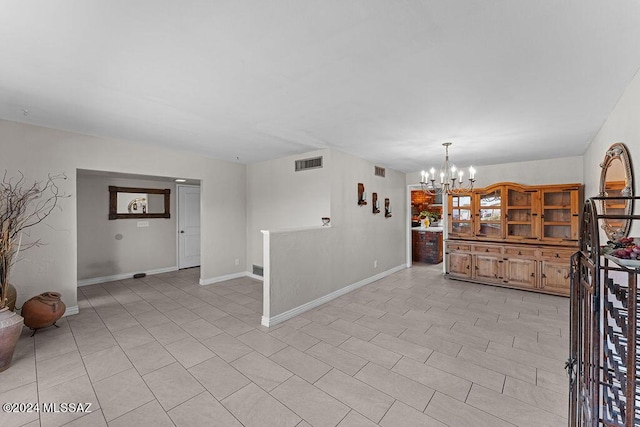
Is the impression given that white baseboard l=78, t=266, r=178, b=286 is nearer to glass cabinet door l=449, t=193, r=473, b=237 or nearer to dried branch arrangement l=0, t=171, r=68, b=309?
dried branch arrangement l=0, t=171, r=68, b=309

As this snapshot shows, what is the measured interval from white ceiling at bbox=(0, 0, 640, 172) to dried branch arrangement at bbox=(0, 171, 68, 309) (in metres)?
0.74

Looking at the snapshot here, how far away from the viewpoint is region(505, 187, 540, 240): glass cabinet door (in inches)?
186

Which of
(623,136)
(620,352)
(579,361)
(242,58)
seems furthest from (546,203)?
(242,58)

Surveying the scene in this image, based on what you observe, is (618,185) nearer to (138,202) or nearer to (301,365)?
(301,365)

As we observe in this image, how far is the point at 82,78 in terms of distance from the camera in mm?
2107

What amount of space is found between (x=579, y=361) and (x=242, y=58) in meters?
2.43

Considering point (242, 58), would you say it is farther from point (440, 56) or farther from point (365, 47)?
point (440, 56)

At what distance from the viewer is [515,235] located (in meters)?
4.95

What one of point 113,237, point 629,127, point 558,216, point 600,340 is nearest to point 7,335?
point 113,237

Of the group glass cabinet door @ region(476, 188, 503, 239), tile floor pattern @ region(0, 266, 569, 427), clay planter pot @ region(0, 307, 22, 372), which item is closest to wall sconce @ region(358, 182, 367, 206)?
tile floor pattern @ region(0, 266, 569, 427)

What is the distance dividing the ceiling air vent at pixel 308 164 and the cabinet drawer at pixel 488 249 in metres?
3.47

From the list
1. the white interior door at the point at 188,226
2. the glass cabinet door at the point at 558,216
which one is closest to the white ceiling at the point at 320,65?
the glass cabinet door at the point at 558,216

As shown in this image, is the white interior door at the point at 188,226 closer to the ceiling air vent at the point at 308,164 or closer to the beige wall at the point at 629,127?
the ceiling air vent at the point at 308,164

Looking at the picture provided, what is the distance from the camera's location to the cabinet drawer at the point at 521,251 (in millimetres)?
4691
